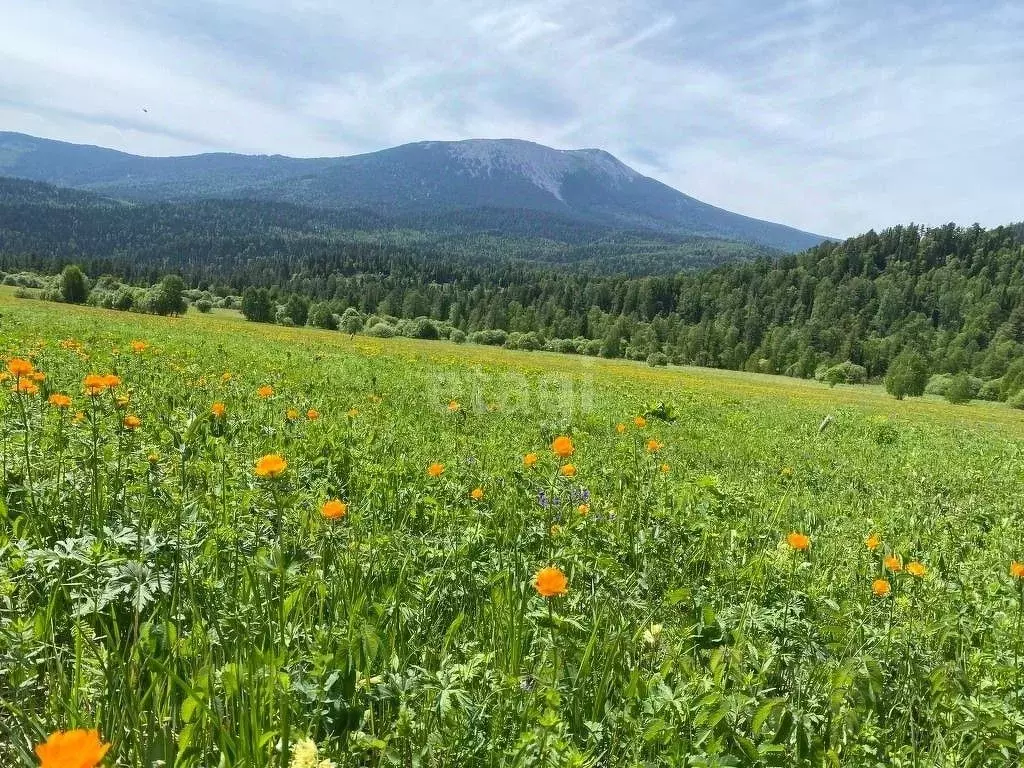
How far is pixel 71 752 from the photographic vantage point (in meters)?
0.92

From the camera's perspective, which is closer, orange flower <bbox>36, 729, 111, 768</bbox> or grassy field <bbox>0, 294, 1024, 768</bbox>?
orange flower <bbox>36, 729, 111, 768</bbox>

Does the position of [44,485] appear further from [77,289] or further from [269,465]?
[77,289]

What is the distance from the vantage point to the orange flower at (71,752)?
2.93ft

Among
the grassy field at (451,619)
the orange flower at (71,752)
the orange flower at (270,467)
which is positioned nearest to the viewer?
the orange flower at (71,752)

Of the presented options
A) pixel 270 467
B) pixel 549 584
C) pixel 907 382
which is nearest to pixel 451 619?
pixel 549 584

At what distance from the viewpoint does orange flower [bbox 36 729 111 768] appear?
894mm

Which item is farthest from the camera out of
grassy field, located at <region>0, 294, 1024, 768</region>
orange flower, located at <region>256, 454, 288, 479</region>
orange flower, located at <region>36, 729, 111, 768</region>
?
orange flower, located at <region>256, 454, 288, 479</region>

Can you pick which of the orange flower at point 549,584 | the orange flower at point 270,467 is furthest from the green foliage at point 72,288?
the orange flower at point 549,584

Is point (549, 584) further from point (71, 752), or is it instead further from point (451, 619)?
point (71, 752)

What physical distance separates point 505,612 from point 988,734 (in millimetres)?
1791

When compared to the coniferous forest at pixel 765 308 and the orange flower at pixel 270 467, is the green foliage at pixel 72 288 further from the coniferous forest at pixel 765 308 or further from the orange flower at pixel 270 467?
the orange flower at pixel 270 467

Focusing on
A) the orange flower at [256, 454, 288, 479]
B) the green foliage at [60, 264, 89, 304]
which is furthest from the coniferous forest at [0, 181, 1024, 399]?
the orange flower at [256, 454, 288, 479]

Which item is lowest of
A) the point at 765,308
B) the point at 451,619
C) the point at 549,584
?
the point at 451,619

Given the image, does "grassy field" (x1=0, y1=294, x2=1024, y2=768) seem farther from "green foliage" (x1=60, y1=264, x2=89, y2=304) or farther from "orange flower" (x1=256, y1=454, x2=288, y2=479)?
"green foliage" (x1=60, y1=264, x2=89, y2=304)
